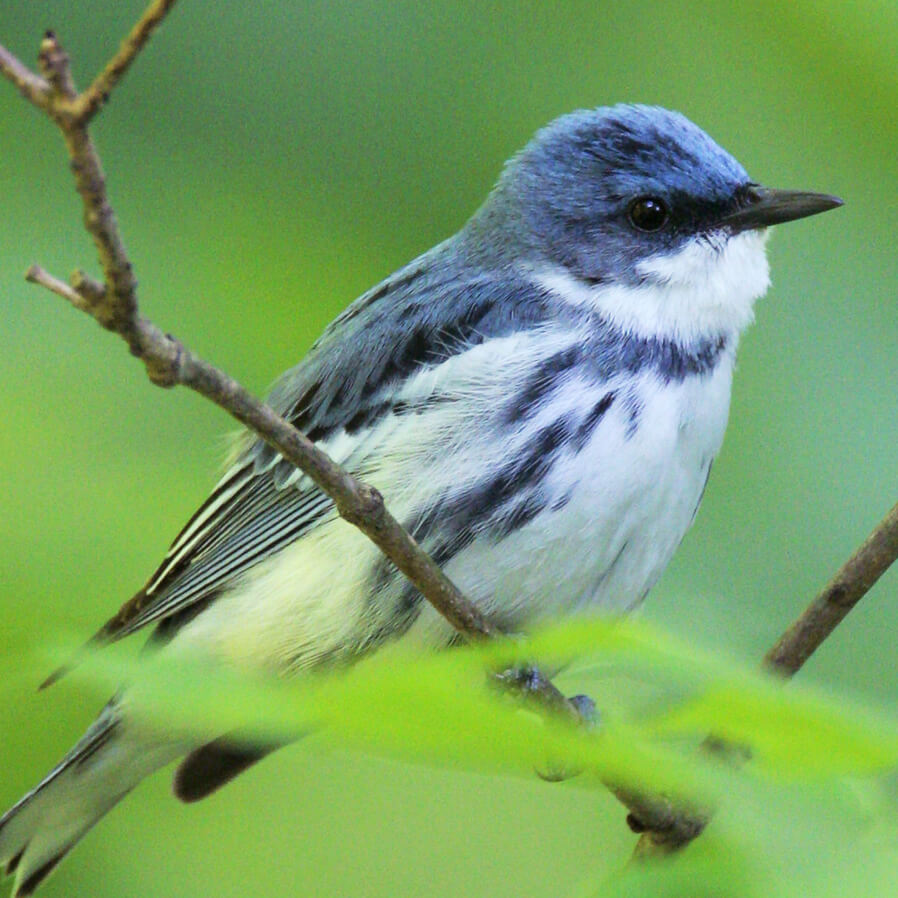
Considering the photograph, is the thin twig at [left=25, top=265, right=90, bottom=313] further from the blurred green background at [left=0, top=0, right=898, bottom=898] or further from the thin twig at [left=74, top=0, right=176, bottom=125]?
the blurred green background at [left=0, top=0, right=898, bottom=898]

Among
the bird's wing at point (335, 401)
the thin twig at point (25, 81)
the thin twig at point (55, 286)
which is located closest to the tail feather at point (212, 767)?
the bird's wing at point (335, 401)

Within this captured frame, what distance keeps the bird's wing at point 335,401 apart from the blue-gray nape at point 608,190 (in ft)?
0.45

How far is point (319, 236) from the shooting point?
8.74ft

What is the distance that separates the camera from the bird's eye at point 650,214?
242 centimetres

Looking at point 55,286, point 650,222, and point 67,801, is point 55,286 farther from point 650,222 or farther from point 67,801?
point 67,801

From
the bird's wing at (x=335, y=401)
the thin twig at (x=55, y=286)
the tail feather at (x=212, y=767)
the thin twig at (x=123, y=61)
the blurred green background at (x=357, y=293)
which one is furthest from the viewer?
the tail feather at (x=212, y=767)

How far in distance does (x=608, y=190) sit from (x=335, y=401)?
26.4 inches

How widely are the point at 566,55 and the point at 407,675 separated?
101 inches

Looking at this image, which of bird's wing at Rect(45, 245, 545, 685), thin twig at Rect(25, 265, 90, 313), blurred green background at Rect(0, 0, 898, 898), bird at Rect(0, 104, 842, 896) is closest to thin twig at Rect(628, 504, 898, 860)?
blurred green background at Rect(0, 0, 898, 898)

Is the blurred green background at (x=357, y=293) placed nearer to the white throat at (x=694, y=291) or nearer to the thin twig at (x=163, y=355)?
the white throat at (x=694, y=291)

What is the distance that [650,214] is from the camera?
2432 millimetres

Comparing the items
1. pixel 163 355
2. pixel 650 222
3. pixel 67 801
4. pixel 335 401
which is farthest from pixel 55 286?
pixel 67 801

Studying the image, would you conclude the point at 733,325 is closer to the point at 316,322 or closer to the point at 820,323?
the point at 820,323

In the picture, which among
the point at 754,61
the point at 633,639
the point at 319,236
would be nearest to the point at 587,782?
the point at 633,639
